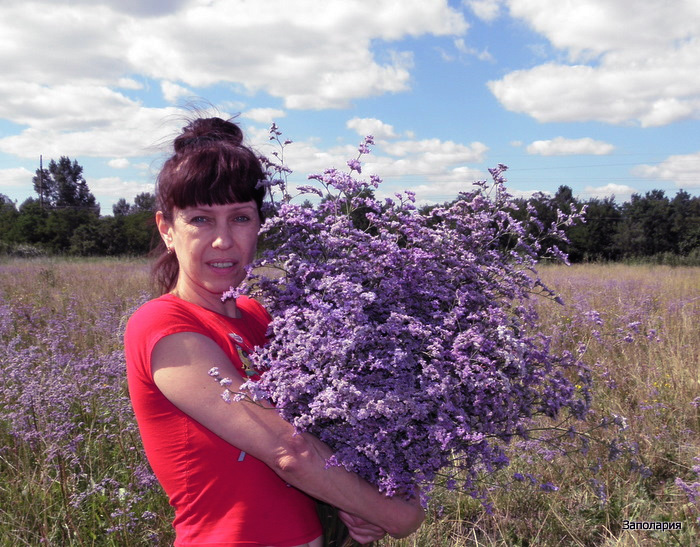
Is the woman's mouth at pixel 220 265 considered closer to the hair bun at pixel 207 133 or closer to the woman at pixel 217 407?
the woman at pixel 217 407

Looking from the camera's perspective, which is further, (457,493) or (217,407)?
(457,493)

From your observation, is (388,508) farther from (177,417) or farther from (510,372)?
(177,417)

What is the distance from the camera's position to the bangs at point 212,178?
1.76 m

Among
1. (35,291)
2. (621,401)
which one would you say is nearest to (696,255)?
(621,401)

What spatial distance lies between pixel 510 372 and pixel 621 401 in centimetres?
441

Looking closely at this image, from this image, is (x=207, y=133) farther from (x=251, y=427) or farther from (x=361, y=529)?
(x=361, y=529)

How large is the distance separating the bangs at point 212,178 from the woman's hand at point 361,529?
116 centimetres

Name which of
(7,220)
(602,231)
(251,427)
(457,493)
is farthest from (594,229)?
(7,220)

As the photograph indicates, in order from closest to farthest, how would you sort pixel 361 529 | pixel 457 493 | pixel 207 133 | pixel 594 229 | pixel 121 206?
pixel 361 529, pixel 207 133, pixel 457 493, pixel 594 229, pixel 121 206

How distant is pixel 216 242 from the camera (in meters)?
1.77

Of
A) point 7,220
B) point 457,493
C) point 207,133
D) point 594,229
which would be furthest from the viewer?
point 7,220

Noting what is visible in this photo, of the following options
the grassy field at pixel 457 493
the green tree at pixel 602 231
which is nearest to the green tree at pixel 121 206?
the green tree at pixel 602 231

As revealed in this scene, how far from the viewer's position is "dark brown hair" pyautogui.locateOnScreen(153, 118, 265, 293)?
177cm

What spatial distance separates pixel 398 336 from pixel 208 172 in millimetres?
844
